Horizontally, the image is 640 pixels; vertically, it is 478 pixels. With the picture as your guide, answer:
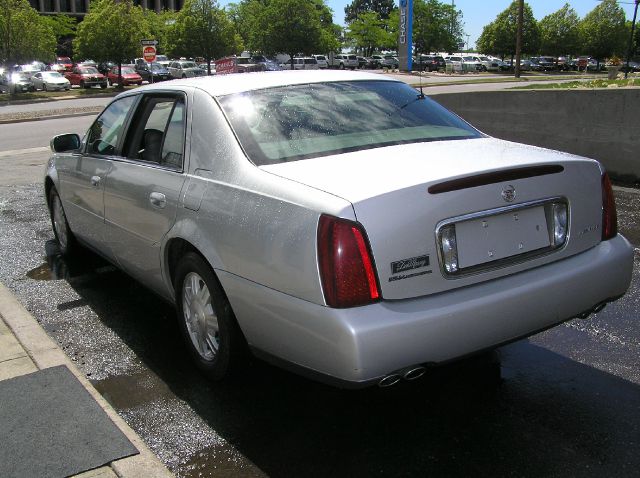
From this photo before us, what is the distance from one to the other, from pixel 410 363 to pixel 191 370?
1.67m

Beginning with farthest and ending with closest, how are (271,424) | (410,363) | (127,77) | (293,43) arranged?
(293,43) < (127,77) < (271,424) < (410,363)

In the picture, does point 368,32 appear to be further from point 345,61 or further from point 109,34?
point 109,34

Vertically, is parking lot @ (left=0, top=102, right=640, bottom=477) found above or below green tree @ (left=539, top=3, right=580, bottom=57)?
below

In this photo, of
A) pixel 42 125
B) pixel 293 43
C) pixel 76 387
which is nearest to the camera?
pixel 76 387

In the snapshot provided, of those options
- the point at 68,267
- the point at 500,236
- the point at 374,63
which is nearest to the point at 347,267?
the point at 500,236

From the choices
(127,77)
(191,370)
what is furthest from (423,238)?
(127,77)

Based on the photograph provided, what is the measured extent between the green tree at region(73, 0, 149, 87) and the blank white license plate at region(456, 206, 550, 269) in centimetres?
4261

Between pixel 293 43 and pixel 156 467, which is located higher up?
pixel 293 43

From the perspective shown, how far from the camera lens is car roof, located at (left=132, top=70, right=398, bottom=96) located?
3.91m

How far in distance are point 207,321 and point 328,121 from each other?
1.29 m

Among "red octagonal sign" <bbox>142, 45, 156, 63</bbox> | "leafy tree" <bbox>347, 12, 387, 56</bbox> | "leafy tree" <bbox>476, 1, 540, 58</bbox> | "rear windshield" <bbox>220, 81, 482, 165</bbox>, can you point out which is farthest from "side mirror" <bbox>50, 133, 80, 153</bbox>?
"leafy tree" <bbox>347, 12, 387, 56</bbox>

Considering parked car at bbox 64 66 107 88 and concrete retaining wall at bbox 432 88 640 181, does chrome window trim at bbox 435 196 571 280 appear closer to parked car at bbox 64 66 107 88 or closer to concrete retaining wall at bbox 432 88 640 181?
concrete retaining wall at bbox 432 88 640 181

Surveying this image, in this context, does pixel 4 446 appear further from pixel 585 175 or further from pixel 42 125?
pixel 42 125

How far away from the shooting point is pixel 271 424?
3.31m
